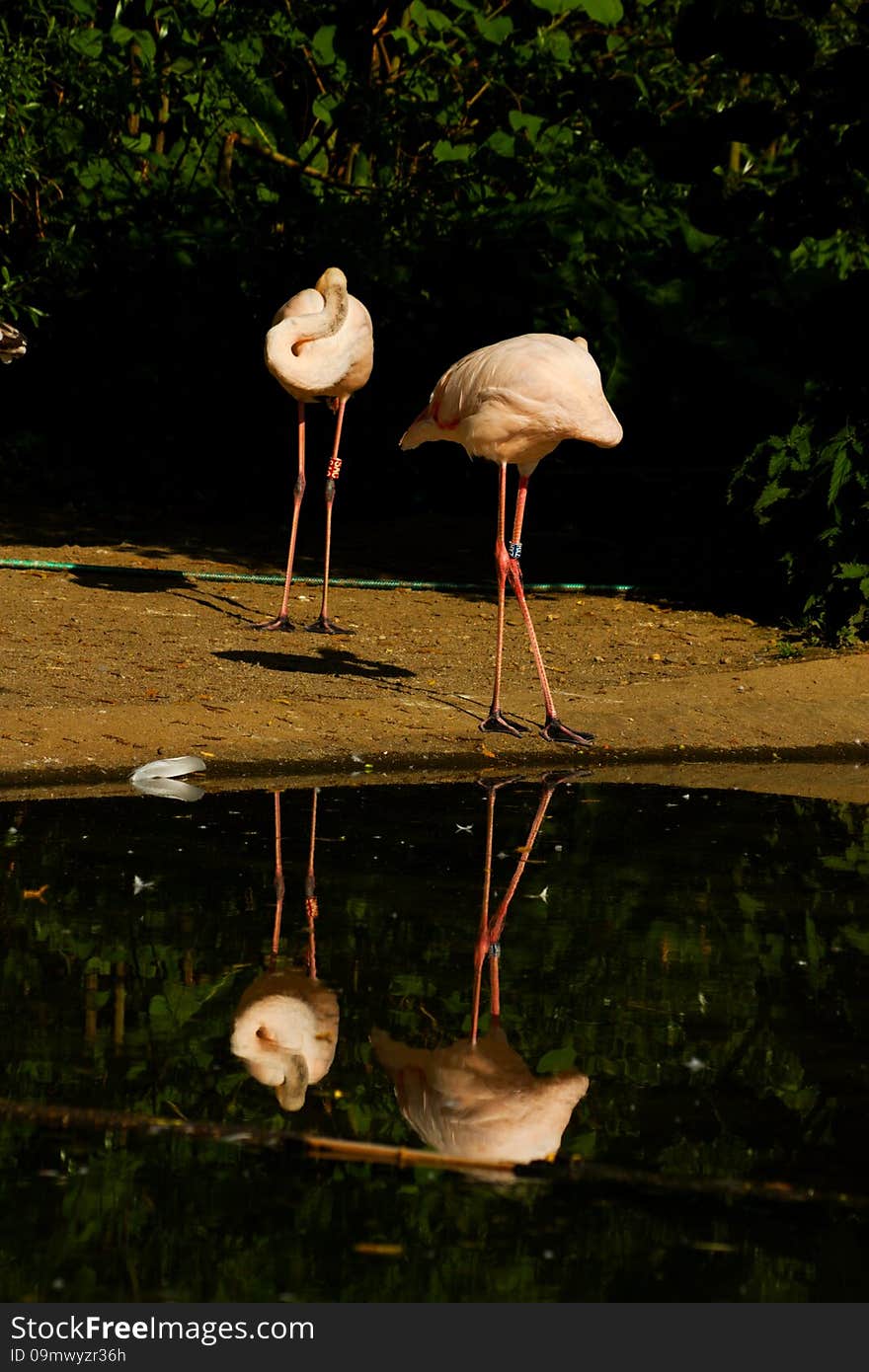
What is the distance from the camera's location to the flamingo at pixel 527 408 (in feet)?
25.8

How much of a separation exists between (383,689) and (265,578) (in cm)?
299

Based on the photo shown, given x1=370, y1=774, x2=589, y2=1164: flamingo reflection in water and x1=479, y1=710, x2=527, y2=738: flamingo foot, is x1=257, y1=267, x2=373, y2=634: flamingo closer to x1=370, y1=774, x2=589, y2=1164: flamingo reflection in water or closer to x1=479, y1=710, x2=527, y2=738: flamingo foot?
x1=479, y1=710, x2=527, y2=738: flamingo foot

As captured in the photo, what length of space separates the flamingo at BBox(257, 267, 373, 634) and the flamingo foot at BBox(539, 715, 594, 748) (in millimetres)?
2377

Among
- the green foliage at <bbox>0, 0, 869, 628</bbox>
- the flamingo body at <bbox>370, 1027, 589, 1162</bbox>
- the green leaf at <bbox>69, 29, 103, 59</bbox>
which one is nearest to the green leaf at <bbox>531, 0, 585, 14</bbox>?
the green foliage at <bbox>0, 0, 869, 628</bbox>

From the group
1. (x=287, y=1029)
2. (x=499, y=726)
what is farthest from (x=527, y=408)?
(x=287, y=1029)

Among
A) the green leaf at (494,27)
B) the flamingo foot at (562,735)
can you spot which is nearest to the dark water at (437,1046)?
the flamingo foot at (562,735)

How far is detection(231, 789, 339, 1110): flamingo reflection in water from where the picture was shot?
153 inches

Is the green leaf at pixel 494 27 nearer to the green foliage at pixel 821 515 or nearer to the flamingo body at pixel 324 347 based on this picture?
the flamingo body at pixel 324 347

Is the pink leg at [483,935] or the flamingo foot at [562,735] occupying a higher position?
the flamingo foot at [562,735]

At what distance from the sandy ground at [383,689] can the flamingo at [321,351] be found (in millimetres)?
399

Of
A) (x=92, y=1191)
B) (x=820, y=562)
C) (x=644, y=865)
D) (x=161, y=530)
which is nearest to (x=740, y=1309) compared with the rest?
(x=92, y=1191)

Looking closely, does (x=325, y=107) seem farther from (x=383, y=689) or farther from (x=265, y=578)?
(x=383, y=689)

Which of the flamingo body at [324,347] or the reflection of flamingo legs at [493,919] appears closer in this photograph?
the reflection of flamingo legs at [493,919]

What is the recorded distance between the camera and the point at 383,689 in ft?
27.5
